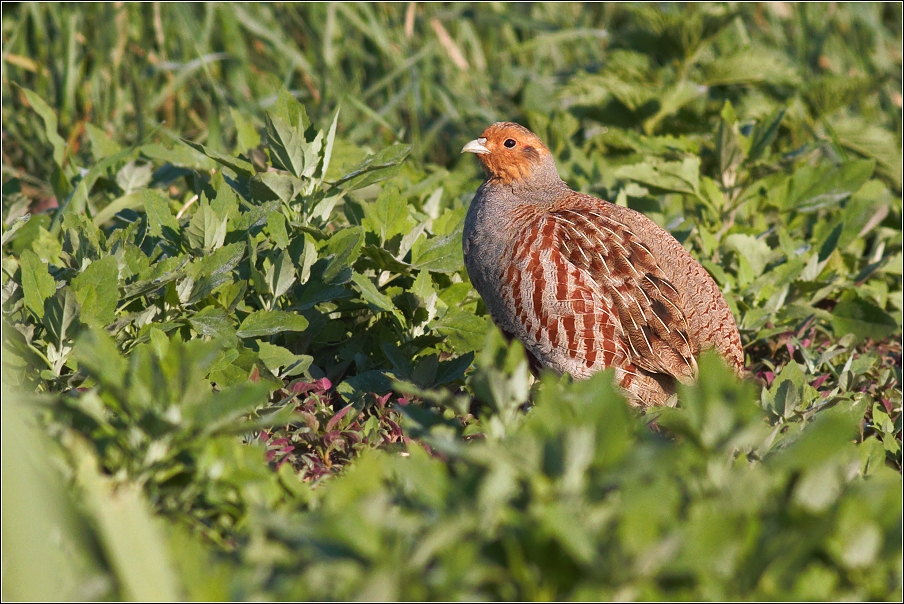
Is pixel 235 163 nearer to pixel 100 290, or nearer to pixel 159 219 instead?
pixel 159 219

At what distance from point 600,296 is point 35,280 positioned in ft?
5.69

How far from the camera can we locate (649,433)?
1.93m

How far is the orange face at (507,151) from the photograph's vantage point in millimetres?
3713

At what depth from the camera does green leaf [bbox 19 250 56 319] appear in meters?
2.80

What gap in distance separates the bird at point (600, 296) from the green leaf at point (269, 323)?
2.30ft

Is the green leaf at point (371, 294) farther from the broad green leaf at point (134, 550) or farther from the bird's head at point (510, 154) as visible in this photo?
the broad green leaf at point (134, 550)

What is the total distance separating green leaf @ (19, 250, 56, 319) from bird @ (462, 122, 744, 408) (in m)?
1.36

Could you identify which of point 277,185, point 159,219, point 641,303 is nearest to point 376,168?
point 277,185

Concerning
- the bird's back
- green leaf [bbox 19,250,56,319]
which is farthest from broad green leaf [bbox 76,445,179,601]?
the bird's back

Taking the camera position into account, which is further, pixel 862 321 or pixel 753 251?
pixel 753 251

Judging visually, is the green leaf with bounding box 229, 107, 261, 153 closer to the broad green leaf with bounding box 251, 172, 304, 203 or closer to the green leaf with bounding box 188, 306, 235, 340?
the broad green leaf with bounding box 251, 172, 304, 203

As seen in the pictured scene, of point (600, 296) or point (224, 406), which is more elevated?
point (224, 406)

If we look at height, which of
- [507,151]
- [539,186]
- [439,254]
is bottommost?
[439,254]

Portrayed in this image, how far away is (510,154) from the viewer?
3.72 meters
